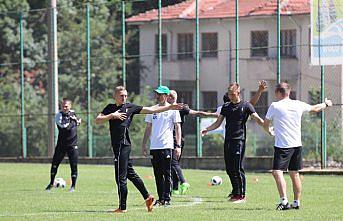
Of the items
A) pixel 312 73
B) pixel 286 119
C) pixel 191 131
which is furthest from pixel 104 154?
pixel 286 119

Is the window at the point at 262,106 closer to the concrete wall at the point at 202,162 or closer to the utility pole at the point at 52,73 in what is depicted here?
the concrete wall at the point at 202,162

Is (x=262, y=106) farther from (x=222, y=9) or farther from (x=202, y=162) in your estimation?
(x=222, y=9)

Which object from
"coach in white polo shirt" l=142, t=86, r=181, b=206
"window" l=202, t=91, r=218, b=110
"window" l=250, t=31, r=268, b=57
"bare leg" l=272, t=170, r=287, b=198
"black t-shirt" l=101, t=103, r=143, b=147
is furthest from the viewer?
"window" l=250, t=31, r=268, b=57

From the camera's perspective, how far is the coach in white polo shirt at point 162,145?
16.2 metres

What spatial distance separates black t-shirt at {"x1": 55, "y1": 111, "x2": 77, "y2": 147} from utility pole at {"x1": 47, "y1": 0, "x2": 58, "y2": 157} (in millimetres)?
12354

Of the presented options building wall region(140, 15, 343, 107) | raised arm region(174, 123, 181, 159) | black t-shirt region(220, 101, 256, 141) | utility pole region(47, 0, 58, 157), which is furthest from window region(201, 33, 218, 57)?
black t-shirt region(220, 101, 256, 141)

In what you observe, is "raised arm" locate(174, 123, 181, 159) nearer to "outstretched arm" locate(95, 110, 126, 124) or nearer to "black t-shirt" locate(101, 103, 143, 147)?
"black t-shirt" locate(101, 103, 143, 147)

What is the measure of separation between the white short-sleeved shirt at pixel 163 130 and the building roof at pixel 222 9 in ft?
49.7

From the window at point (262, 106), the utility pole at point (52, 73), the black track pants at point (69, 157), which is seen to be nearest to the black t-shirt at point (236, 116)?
the black track pants at point (69, 157)

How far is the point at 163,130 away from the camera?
16.5 m

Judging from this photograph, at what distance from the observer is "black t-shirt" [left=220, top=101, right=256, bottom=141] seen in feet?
54.7

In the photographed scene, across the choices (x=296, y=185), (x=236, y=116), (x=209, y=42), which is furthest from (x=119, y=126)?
(x=209, y=42)

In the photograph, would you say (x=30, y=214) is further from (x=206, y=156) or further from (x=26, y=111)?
(x=26, y=111)

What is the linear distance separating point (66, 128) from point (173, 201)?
4433 mm
